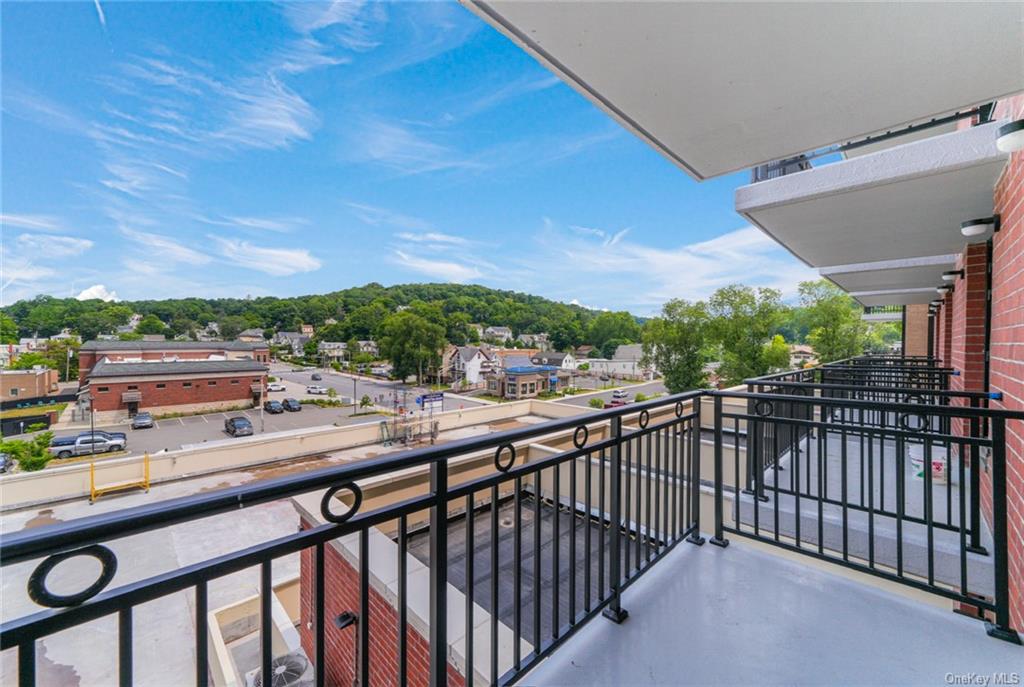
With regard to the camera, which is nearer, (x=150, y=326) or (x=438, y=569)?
(x=438, y=569)

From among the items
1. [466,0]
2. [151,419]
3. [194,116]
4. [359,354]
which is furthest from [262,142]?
[466,0]

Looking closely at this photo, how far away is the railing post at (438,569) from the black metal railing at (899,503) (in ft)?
5.42

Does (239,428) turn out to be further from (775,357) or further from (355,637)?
(775,357)

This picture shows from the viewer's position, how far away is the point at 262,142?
48062 millimetres

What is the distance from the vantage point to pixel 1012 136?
1.60 m

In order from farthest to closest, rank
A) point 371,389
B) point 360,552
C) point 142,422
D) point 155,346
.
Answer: point 371,389 → point 155,346 → point 142,422 → point 360,552

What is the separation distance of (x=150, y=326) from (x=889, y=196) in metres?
45.9

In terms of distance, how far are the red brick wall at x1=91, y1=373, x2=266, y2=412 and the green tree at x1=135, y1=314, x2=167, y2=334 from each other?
16.5m

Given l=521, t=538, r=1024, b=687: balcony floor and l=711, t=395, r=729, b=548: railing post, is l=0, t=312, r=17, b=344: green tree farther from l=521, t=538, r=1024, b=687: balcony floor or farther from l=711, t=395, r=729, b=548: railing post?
l=711, t=395, r=729, b=548: railing post

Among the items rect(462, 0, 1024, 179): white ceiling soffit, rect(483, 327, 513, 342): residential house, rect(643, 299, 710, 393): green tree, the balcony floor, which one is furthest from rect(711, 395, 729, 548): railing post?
rect(483, 327, 513, 342): residential house

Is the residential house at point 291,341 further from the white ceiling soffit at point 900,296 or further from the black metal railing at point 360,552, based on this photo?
the black metal railing at point 360,552

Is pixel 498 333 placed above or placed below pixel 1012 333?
above

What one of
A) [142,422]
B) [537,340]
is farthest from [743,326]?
[537,340]

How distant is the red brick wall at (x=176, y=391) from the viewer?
21.1m
